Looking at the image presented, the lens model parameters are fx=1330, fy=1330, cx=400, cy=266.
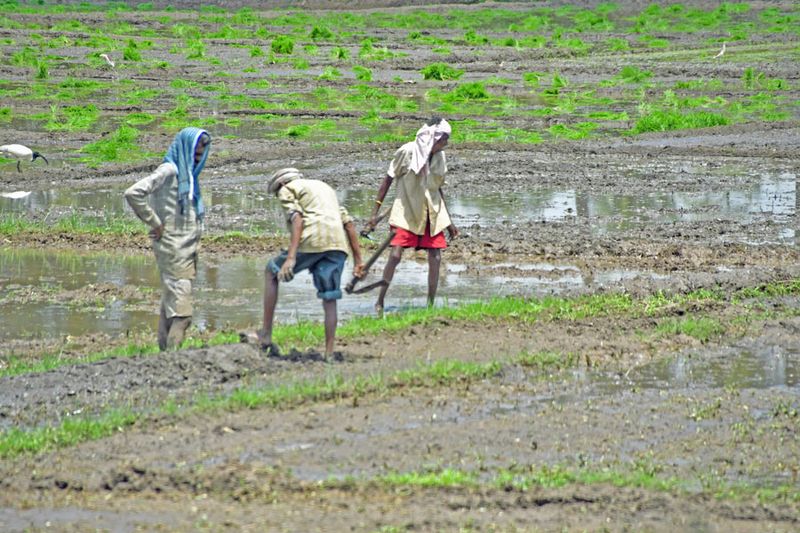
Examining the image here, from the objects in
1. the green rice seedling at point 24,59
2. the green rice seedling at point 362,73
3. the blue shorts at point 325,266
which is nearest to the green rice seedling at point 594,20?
the green rice seedling at point 362,73

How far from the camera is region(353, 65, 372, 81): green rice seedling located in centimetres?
3759

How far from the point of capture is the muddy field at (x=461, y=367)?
657cm

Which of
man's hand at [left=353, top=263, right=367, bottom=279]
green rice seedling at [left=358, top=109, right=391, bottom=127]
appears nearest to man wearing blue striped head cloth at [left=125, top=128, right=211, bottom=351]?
man's hand at [left=353, top=263, right=367, bottom=279]

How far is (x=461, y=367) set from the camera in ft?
29.7

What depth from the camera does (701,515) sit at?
6410 millimetres

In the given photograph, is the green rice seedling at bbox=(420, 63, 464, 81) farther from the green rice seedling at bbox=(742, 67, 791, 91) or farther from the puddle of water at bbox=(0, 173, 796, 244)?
the puddle of water at bbox=(0, 173, 796, 244)

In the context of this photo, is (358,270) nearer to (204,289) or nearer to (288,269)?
(288,269)

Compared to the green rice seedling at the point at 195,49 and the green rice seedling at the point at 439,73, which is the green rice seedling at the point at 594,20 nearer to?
the green rice seedling at the point at 195,49

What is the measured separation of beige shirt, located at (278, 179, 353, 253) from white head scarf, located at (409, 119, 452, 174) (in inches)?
81.7

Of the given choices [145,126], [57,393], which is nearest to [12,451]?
[57,393]

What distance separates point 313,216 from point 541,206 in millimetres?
8827

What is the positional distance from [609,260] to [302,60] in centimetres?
2997

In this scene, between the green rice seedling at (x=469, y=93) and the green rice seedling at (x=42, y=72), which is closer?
the green rice seedling at (x=469, y=93)

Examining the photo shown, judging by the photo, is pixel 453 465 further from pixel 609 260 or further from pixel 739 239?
pixel 739 239
